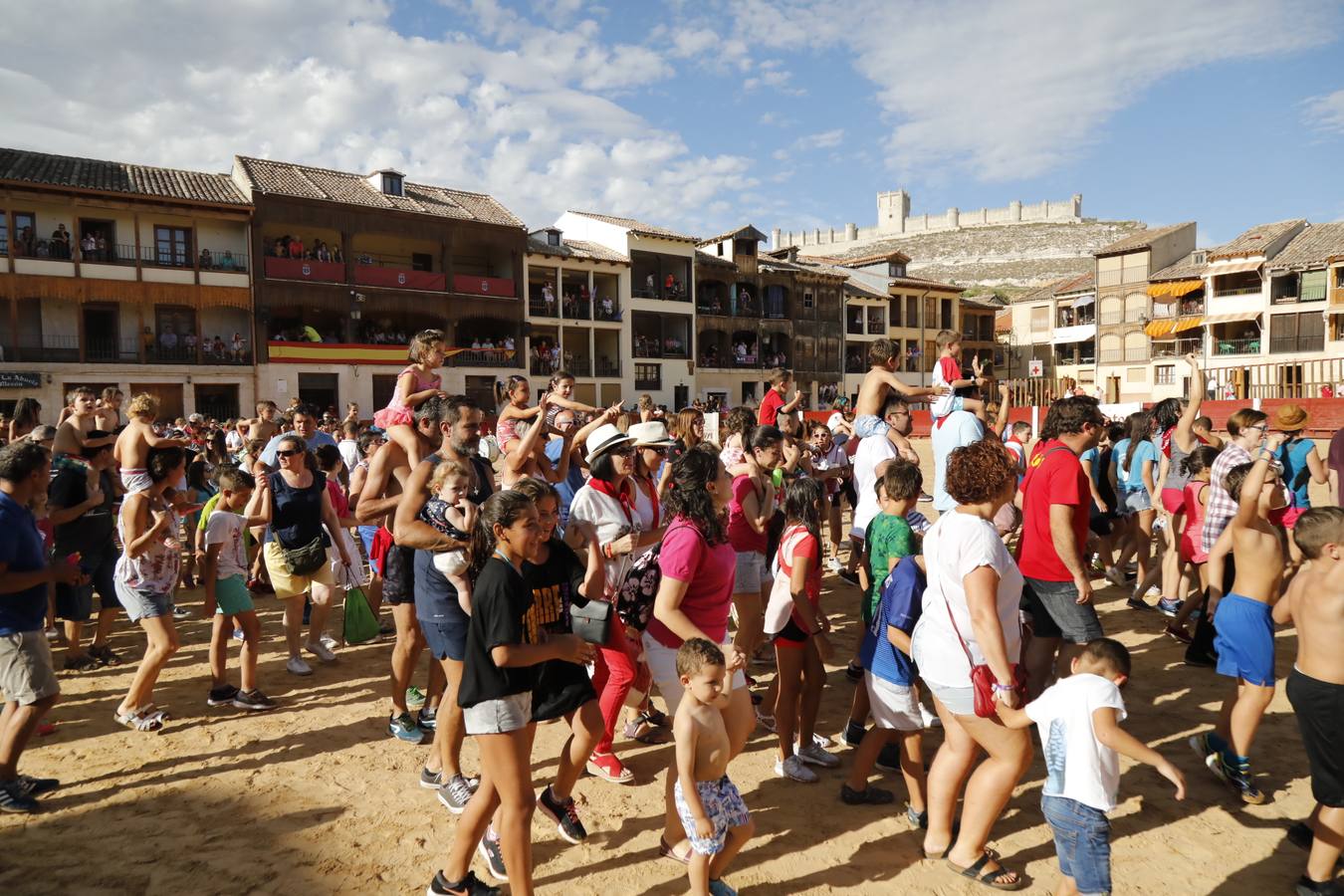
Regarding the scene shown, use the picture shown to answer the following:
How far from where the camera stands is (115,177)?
81.8 ft

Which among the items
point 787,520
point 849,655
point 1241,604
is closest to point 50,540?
point 787,520

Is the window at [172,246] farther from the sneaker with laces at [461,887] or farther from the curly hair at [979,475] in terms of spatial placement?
the curly hair at [979,475]

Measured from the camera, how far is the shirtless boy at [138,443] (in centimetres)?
567

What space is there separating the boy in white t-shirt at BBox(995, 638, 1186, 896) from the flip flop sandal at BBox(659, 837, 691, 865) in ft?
4.92

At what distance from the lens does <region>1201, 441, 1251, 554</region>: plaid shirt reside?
5430mm

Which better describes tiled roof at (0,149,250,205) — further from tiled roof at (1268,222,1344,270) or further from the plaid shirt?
tiled roof at (1268,222,1344,270)

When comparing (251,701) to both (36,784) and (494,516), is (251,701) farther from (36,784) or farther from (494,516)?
(494,516)

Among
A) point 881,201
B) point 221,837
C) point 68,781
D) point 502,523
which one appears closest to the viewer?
point 502,523

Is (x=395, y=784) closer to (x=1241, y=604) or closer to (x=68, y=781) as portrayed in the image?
(x=68, y=781)

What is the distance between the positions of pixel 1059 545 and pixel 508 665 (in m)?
2.94

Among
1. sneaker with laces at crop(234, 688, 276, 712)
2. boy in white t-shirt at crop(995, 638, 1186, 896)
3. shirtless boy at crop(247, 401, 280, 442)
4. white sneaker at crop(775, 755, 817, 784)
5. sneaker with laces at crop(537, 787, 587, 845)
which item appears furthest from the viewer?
shirtless boy at crop(247, 401, 280, 442)

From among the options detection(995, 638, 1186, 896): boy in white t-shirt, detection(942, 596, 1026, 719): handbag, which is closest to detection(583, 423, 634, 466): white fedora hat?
detection(942, 596, 1026, 719): handbag

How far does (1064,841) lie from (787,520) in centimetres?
195

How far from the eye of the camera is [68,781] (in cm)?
425
